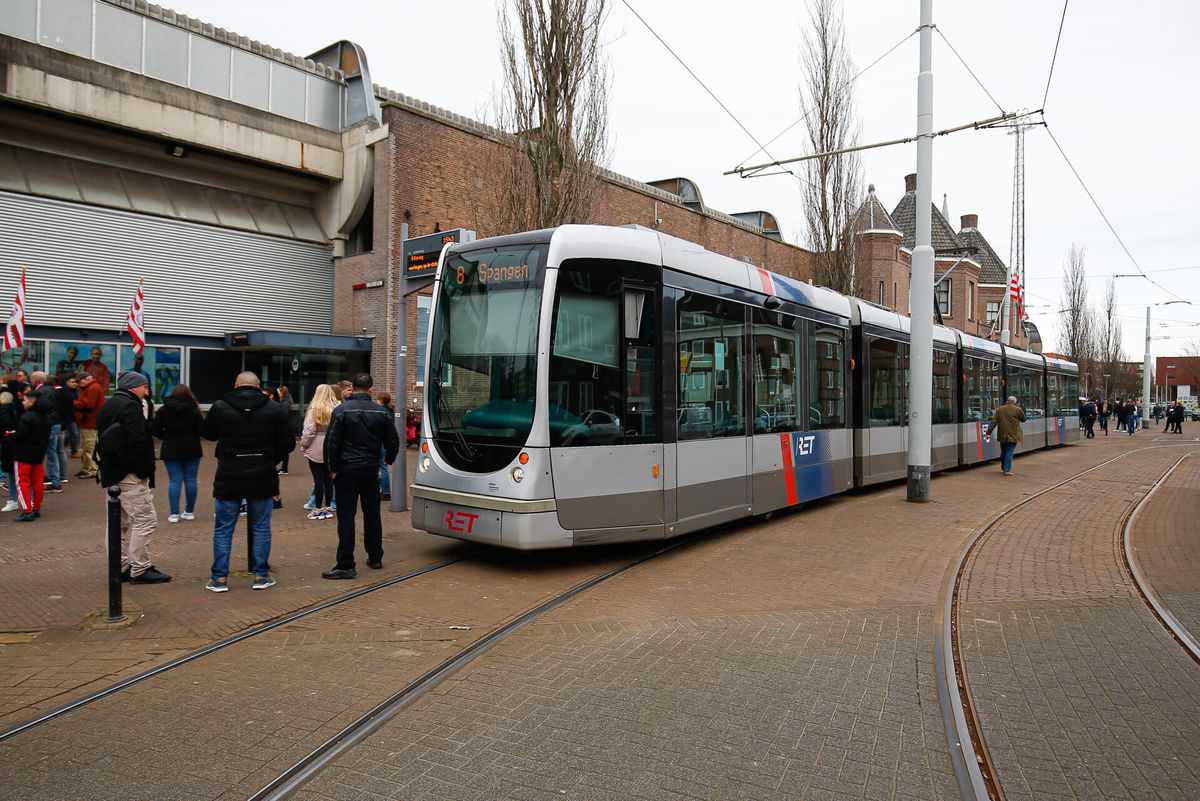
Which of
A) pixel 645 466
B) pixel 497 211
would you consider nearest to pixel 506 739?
pixel 645 466

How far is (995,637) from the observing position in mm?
5688

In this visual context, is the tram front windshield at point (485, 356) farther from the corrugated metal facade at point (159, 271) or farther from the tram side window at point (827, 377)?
the corrugated metal facade at point (159, 271)

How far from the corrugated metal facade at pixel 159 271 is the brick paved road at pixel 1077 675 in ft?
57.1

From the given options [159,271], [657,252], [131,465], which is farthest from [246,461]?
[159,271]

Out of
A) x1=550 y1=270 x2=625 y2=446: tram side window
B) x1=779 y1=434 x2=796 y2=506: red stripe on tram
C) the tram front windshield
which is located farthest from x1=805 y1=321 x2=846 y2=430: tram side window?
the tram front windshield

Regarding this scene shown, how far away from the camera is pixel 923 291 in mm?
12820

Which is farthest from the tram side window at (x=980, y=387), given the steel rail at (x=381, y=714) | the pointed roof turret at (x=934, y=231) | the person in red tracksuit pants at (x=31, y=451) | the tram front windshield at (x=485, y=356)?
the pointed roof turret at (x=934, y=231)

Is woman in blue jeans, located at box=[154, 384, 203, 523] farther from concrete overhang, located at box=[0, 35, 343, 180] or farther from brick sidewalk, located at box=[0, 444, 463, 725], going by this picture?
concrete overhang, located at box=[0, 35, 343, 180]

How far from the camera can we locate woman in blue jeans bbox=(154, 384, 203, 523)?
9492 mm

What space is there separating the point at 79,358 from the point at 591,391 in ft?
47.1

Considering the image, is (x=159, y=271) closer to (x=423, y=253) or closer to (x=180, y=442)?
(x=180, y=442)

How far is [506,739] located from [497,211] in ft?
41.8

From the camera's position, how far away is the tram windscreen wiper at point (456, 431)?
7617 mm

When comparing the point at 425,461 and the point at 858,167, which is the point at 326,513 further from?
the point at 858,167
